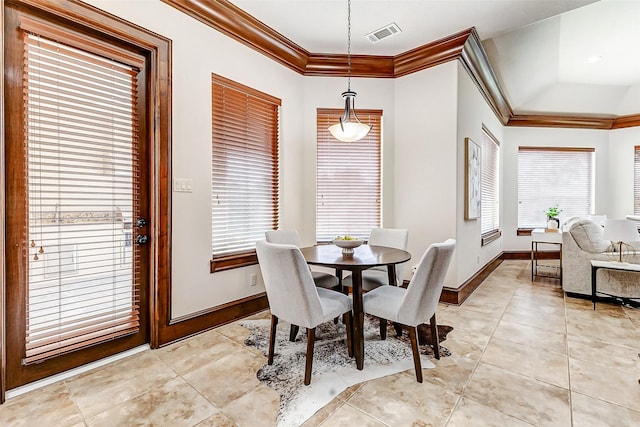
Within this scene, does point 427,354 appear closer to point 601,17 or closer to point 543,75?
point 601,17

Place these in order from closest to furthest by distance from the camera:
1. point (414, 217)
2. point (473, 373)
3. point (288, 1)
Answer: point (473, 373) < point (288, 1) < point (414, 217)

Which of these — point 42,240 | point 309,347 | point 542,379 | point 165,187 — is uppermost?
point 165,187

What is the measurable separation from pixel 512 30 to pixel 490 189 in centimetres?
261

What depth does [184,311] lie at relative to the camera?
257 centimetres

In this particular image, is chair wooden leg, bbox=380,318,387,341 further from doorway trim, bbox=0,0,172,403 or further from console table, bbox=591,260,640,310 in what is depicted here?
console table, bbox=591,260,640,310

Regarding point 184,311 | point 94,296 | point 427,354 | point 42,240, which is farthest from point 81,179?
point 427,354

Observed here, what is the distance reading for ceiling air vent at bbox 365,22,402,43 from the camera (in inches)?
123

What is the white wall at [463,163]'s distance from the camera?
3463 mm

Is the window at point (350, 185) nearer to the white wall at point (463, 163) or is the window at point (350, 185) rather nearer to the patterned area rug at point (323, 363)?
the white wall at point (463, 163)

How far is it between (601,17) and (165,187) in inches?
192

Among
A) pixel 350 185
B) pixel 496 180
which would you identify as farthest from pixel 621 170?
pixel 350 185

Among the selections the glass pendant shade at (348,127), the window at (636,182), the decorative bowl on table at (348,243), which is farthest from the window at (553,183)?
the decorative bowl on table at (348,243)

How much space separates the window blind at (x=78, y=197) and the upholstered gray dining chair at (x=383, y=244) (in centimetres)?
183

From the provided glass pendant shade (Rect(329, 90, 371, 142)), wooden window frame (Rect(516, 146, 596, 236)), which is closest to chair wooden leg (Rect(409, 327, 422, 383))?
glass pendant shade (Rect(329, 90, 371, 142))
